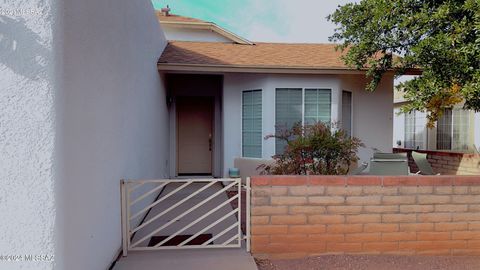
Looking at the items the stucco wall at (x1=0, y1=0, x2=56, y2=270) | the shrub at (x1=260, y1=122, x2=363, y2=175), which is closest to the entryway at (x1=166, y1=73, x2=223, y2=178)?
the shrub at (x1=260, y1=122, x2=363, y2=175)

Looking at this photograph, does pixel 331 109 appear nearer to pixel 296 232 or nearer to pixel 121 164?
pixel 296 232

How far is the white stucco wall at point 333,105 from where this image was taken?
25.9 feet

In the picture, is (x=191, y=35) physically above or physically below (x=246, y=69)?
above

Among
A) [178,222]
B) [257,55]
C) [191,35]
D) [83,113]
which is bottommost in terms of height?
[178,222]

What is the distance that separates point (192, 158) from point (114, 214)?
6925 millimetres

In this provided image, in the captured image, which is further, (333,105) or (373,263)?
(333,105)

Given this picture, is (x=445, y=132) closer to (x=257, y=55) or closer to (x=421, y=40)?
(x=421, y=40)

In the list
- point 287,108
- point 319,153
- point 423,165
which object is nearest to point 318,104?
point 287,108

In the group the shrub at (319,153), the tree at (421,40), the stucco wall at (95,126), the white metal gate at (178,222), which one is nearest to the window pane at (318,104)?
the tree at (421,40)

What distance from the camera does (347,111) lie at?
848 cm

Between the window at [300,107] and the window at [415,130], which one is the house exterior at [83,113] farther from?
the window at [415,130]

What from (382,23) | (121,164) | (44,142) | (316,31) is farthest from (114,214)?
(316,31)

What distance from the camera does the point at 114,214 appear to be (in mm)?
3562

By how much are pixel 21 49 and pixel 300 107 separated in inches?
257
